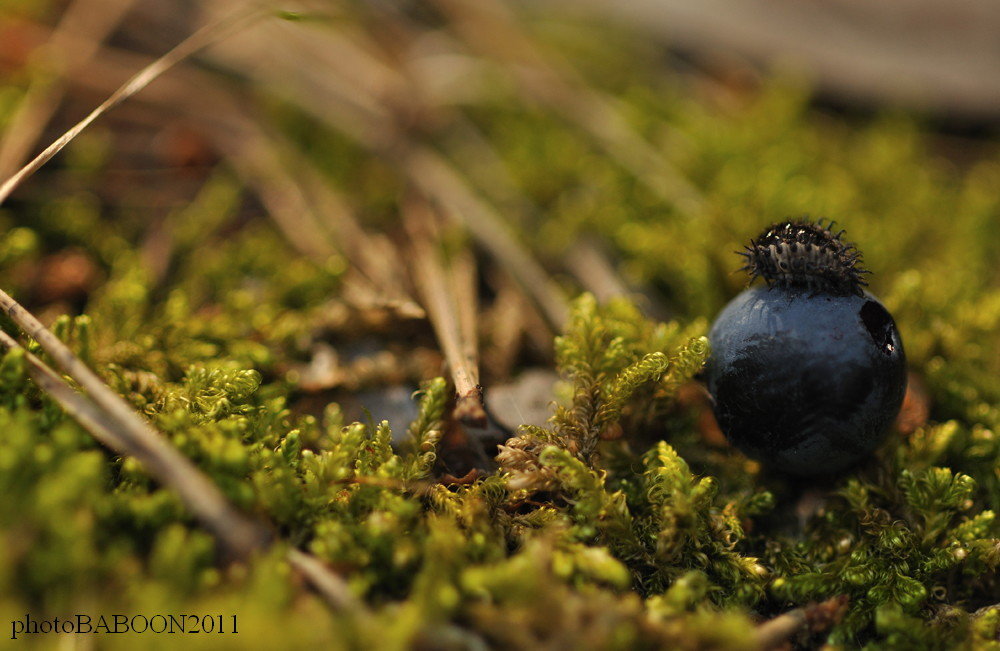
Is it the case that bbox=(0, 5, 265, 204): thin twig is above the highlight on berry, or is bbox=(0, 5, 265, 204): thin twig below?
above

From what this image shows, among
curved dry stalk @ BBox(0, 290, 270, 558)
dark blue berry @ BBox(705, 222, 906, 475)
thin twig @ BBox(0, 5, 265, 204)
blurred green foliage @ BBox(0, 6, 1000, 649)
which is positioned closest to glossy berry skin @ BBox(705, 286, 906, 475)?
dark blue berry @ BBox(705, 222, 906, 475)

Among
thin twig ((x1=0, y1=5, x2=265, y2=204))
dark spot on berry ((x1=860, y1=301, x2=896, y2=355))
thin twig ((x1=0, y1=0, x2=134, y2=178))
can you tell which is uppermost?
thin twig ((x1=0, y1=0, x2=134, y2=178))

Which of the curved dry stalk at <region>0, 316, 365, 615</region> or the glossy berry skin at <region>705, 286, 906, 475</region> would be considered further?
the glossy berry skin at <region>705, 286, 906, 475</region>

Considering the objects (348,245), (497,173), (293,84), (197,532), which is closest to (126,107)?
(293,84)

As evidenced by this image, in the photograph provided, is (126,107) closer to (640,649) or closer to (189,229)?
(189,229)

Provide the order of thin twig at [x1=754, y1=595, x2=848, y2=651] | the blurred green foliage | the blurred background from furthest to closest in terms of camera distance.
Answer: the blurred background < thin twig at [x1=754, y1=595, x2=848, y2=651] < the blurred green foliage

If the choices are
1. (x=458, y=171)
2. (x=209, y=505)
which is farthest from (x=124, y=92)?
(x=458, y=171)

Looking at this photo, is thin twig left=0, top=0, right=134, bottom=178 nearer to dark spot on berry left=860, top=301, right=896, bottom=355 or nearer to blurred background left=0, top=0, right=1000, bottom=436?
blurred background left=0, top=0, right=1000, bottom=436

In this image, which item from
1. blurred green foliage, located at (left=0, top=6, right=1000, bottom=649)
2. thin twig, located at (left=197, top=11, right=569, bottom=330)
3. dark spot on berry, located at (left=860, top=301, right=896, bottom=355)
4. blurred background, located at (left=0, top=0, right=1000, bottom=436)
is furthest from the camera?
thin twig, located at (left=197, top=11, right=569, bottom=330)
